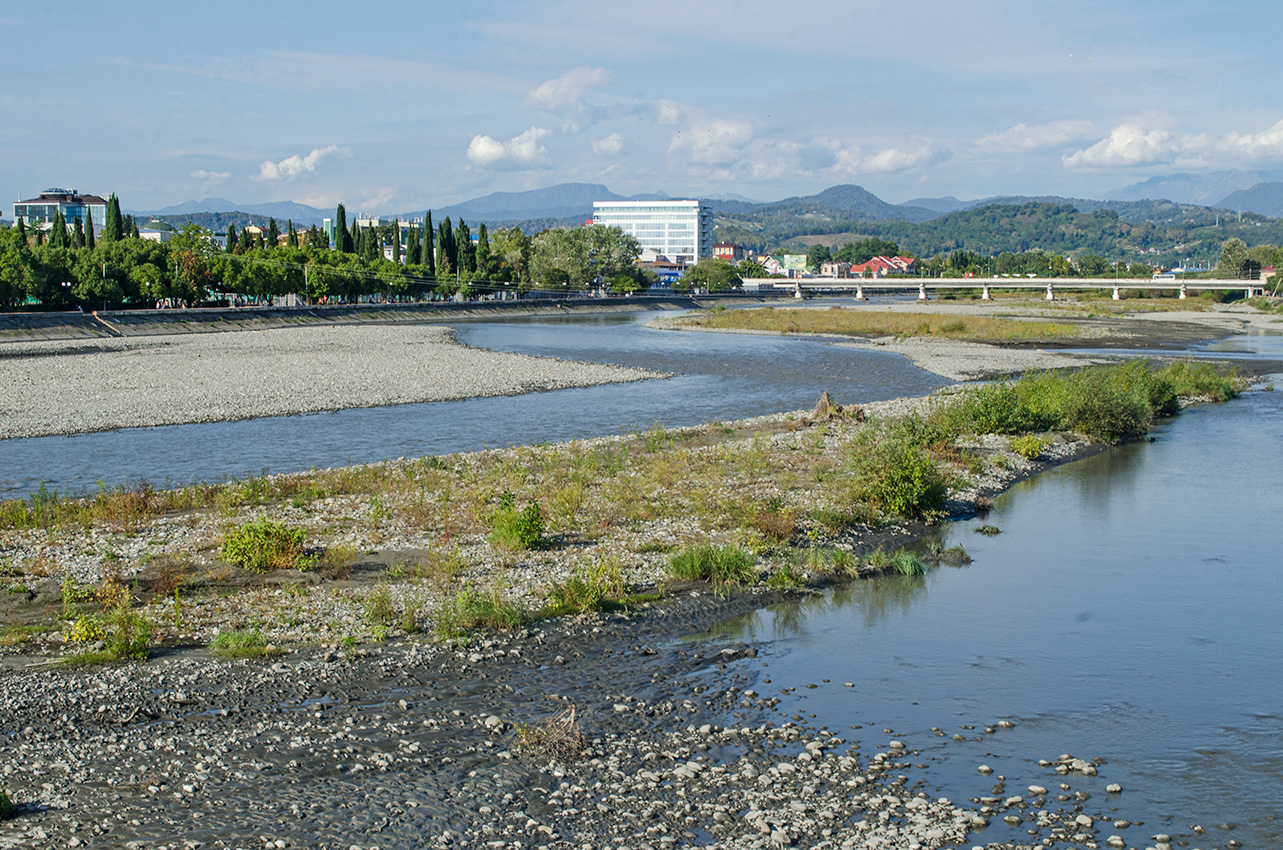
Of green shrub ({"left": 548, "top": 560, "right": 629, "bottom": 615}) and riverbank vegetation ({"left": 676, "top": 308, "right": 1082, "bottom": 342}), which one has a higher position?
riverbank vegetation ({"left": 676, "top": 308, "right": 1082, "bottom": 342})

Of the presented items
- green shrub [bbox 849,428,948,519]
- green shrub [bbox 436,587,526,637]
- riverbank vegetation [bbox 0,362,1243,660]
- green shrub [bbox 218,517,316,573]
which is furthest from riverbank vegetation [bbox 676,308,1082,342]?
green shrub [bbox 436,587,526,637]

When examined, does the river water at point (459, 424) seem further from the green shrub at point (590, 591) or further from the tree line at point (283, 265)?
the tree line at point (283, 265)

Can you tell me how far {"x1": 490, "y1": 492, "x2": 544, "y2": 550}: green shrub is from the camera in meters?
18.9

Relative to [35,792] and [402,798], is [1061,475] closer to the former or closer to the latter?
[402,798]

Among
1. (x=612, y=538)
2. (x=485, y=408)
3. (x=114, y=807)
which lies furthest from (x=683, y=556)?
(x=485, y=408)

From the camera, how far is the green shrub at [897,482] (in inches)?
885

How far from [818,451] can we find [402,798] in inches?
817

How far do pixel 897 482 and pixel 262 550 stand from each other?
1290 centimetres

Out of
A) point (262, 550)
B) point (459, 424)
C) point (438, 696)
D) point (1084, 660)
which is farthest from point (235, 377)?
point (1084, 660)

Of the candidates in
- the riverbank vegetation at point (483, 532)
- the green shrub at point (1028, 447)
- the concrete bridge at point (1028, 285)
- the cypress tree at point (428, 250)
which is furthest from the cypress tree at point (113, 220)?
the concrete bridge at point (1028, 285)

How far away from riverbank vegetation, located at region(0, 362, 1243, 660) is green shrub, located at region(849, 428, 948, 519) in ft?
0.13

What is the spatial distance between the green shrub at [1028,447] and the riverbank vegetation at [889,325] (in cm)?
5188

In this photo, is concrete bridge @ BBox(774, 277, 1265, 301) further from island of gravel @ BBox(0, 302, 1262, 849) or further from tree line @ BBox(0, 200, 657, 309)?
island of gravel @ BBox(0, 302, 1262, 849)

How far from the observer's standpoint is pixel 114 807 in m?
9.55
